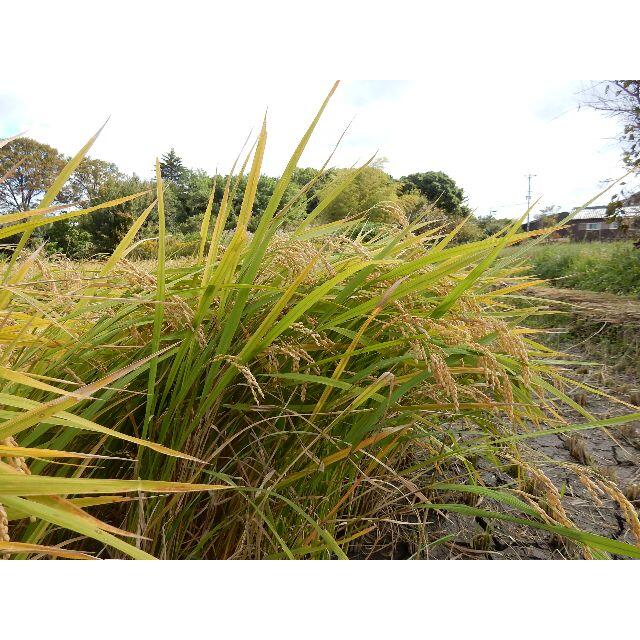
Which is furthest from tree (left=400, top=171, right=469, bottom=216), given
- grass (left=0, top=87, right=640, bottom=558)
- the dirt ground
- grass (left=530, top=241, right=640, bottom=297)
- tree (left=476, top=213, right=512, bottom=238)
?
grass (left=0, top=87, right=640, bottom=558)

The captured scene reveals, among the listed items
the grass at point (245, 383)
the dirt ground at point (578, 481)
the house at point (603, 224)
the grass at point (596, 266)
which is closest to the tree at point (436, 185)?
the house at point (603, 224)

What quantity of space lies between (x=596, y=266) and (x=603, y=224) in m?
1.97

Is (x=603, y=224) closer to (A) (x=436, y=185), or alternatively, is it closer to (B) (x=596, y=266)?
(B) (x=596, y=266)

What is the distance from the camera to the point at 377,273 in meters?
1.08

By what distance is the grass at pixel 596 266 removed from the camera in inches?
210

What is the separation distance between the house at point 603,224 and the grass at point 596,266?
0.67ft

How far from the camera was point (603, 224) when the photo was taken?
756 centimetres

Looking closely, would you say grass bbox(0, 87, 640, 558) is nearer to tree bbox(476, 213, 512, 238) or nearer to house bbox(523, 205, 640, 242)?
house bbox(523, 205, 640, 242)

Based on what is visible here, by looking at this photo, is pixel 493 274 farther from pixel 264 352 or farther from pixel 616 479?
pixel 616 479

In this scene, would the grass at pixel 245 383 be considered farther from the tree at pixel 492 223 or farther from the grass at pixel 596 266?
the grass at pixel 596 266

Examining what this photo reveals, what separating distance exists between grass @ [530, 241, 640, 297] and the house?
0.67 ft

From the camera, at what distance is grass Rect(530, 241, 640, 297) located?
534cm
